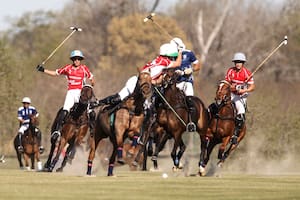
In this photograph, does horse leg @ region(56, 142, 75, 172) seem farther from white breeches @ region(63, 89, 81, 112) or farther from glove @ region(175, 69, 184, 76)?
glove @ region(175, 69, 184, 76)

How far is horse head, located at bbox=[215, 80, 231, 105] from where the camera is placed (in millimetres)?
26438

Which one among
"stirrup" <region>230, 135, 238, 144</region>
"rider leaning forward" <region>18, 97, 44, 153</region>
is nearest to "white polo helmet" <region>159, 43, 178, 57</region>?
"stirrup" <region>230, 135, 238, 144</region>

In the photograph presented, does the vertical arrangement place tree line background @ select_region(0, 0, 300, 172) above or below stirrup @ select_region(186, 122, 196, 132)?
above

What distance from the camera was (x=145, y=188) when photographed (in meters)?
20.3

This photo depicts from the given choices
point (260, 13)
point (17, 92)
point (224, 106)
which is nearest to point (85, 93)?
point (224, 106)

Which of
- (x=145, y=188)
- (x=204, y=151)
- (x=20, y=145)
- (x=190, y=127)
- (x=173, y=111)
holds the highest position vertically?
(x=20, y=145)

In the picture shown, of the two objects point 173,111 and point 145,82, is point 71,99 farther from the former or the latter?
point 145,82

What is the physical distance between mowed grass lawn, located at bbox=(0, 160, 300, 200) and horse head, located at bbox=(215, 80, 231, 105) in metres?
3.27

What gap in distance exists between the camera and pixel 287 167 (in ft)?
111

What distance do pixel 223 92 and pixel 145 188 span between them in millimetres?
6647

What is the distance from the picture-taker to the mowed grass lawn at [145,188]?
61.2 feet

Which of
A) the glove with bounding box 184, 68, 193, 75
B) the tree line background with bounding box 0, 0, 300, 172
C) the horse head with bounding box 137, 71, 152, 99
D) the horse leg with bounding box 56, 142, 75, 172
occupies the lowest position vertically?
the horse leg with bounding box 56, 142, 75, 172

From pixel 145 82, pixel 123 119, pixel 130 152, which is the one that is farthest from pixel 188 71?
pixel 130 152

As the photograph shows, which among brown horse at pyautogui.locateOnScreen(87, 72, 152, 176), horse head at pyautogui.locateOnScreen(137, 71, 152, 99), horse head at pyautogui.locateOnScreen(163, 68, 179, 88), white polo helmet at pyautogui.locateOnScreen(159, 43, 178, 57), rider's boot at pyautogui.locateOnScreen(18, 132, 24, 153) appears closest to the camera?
horse head at pyautogui.locateOnScreen(137, 71, 152, 99)
